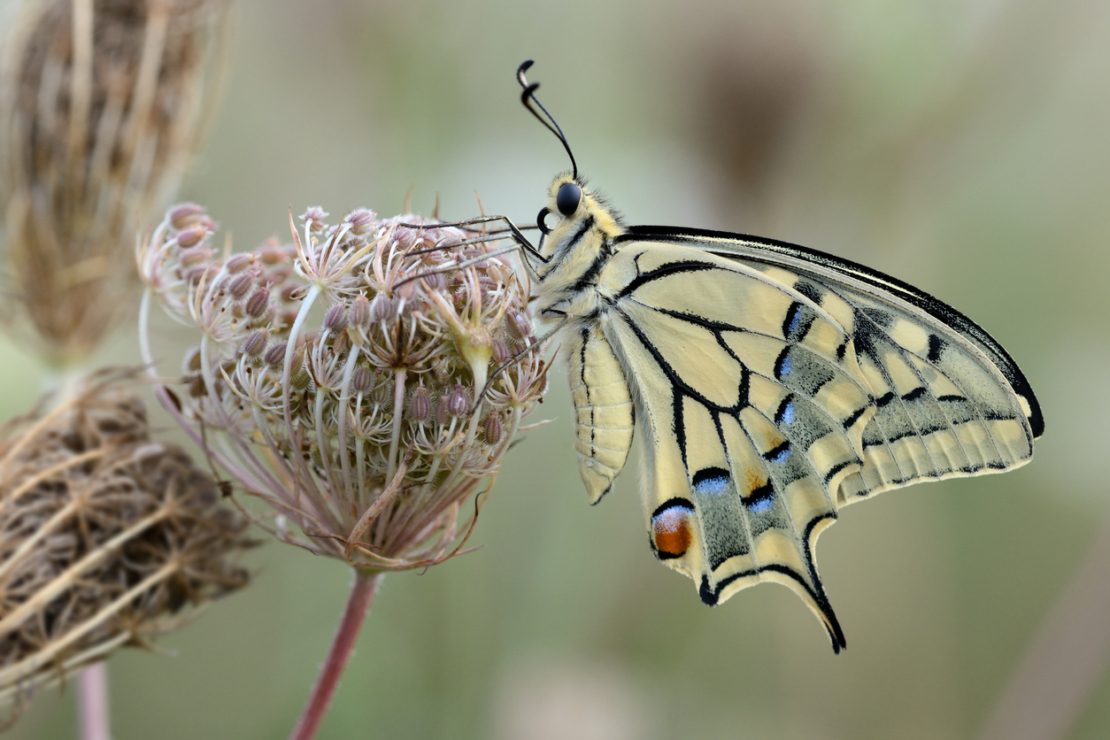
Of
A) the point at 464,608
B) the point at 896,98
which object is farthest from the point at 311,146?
the point at 896,98

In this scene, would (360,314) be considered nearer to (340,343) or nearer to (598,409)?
(340,343)

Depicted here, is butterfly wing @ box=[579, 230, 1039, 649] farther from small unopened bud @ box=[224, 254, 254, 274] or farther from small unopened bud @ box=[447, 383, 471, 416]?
small unopened bud @ box=[224, 254, 254, 274]

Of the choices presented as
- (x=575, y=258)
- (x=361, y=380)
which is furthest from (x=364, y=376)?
(x=575, y=258)

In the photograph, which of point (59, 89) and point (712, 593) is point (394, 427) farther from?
point (59, 89)

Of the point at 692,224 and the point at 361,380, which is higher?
the point at 692,224

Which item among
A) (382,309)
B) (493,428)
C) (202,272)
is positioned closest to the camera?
(382,309)

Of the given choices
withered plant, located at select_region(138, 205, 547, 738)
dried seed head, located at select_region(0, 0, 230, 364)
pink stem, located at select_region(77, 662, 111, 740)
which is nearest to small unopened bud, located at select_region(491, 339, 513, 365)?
withered plant, located at select_region(138, 205, 547, 738)
